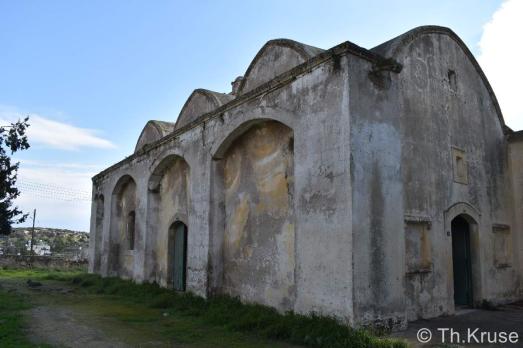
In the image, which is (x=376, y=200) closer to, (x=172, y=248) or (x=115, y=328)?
(x=115, y=328)

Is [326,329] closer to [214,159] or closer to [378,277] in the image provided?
[378,277]

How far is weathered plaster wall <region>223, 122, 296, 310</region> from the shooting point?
8938mm

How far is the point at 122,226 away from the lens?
56.9 ft

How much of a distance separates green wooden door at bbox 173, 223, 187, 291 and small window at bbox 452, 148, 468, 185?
24.6 feet

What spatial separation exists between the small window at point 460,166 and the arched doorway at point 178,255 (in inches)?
295

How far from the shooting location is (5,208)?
20484 millimetres

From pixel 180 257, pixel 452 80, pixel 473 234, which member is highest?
pixel 452 80

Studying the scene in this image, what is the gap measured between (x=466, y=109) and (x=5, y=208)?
19.5 m

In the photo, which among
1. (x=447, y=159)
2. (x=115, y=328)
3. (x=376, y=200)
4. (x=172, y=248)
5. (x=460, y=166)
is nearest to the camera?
(x=376, y=200)

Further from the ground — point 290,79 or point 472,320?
point 290,79

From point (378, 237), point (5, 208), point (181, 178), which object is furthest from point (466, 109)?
point (5, 208)

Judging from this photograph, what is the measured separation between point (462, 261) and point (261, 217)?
4.75 m

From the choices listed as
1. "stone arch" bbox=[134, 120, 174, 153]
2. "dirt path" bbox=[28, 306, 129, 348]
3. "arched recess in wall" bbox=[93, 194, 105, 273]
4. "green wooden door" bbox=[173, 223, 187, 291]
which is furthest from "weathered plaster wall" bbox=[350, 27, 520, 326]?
"arched recess in wall" bbox=[93, 194, 105, 273]

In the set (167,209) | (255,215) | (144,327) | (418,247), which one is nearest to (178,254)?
(167,209)
